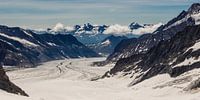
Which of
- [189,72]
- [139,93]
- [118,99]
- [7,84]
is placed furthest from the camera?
[189,72]

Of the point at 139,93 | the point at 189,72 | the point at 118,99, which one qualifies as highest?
the point at 189,72

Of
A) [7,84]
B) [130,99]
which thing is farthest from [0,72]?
[130,99]

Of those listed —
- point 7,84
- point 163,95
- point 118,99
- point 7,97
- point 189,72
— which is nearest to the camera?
point 7,97

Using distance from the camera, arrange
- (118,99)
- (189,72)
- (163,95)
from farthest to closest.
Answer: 1. (189,72)
2. (163,95)
3. (118,99)

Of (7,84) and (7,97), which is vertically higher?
(7,84)

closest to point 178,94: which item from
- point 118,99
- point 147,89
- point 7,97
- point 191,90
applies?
point 191,90

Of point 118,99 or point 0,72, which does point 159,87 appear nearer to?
point 118,99

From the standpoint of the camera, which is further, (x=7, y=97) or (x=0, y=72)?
(x=0, y=72)

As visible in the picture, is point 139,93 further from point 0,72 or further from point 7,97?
point 7,97

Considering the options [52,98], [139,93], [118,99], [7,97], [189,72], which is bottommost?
[7,97]
